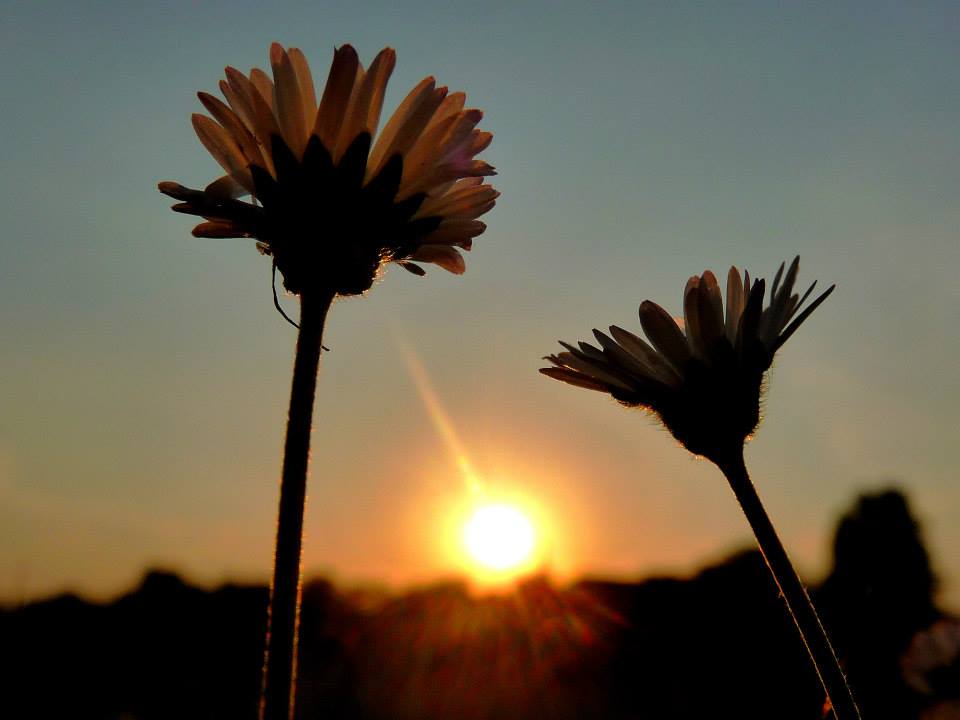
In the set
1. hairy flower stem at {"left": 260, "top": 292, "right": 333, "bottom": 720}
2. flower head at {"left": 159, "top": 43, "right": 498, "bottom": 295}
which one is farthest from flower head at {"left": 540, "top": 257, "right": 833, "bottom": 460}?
hairy flower stem at {"left": 260, "top": 292, "right": 333, "bottom": 720}

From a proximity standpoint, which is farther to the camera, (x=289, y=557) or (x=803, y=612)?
(x=803, y=612)

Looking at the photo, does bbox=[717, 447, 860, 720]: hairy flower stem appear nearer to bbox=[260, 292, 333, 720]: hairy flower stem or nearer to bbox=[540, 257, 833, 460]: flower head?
bbox=[540, 257, 833, 460]: flower head

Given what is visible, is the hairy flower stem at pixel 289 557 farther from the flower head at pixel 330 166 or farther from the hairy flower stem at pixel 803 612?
the hairy flower stem at pixel 803 612

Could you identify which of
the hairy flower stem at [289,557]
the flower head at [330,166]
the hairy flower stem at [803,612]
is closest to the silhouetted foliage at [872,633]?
the hairy flower stem at [803,612]

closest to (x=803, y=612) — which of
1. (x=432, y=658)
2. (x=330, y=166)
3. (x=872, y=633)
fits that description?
(x=330, y=166)

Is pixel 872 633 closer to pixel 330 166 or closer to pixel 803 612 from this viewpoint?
pixel 803 612

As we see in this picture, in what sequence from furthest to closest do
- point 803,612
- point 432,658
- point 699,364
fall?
point 432,658 → point 699,364 → point 803,612

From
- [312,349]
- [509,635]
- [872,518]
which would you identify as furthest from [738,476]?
[872,518]
